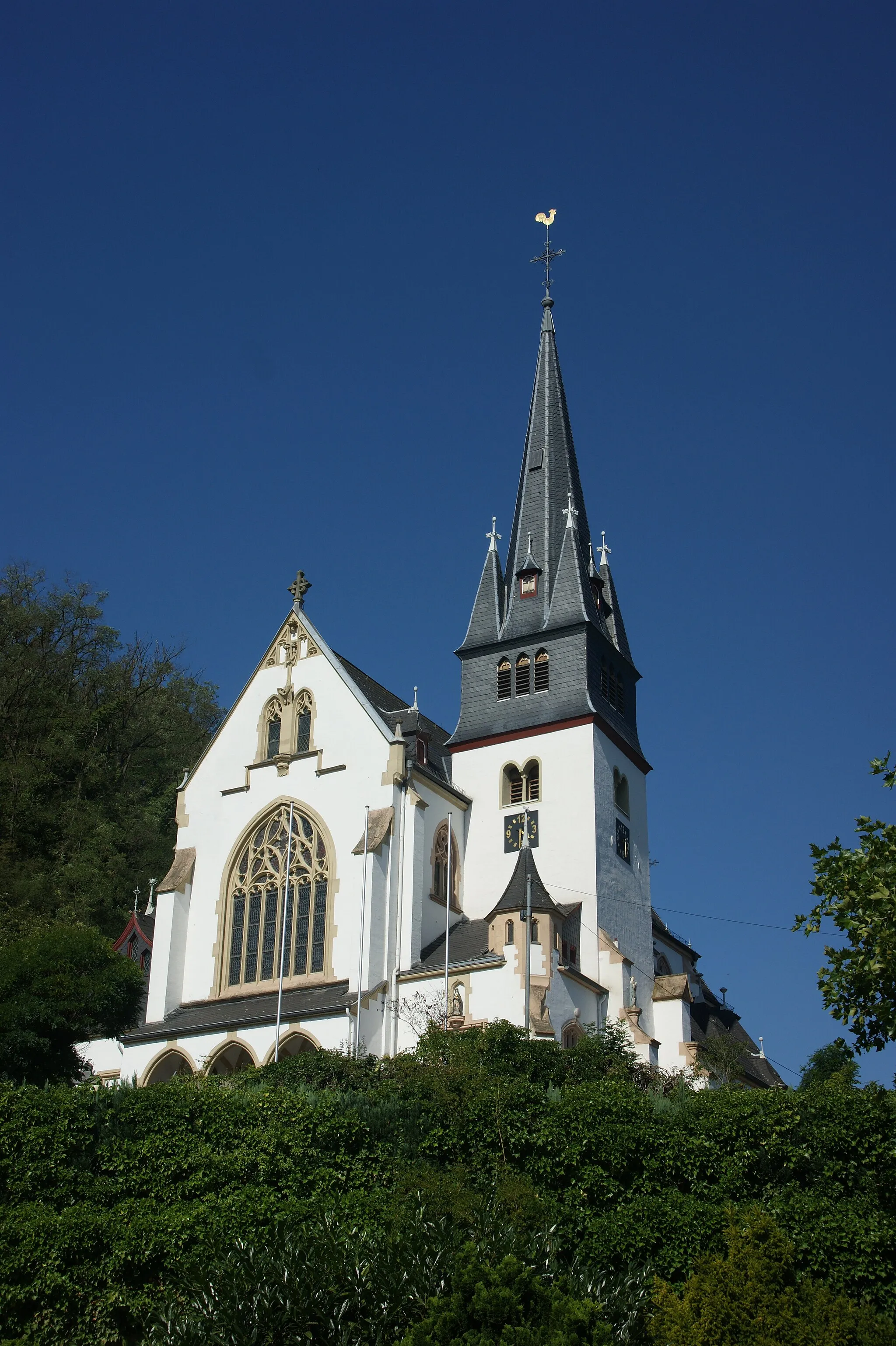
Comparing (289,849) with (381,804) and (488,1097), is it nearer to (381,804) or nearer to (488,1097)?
(381,804)

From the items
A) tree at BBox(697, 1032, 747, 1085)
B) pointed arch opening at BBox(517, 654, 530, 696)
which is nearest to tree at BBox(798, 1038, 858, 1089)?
tree at BBox(697, 1032, 747, 1085)

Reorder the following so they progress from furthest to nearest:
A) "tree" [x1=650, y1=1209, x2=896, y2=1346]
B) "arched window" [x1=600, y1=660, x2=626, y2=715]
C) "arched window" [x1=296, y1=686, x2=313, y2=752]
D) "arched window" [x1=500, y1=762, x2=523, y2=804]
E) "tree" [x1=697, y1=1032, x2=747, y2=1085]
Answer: "arched window" [x1=600, y1=660, x2=626, y2=715] → "arched window" [x1=500, y1=762, x2=523, y2=804] → "arched window" [x1=296, y1=686, x2=313, y2=752] → "tree" [x1=697, y1=1032, x2=747, y2=1085] → "tree" [x1=650, y1=1209, x2=896, y2=1346]

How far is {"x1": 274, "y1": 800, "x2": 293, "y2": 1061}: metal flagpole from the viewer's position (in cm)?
3841

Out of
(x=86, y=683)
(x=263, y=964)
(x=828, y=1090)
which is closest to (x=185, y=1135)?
(x=828, y=1090)

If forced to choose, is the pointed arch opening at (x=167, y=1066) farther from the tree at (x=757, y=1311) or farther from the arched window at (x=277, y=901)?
the tree at (x=757, y=1311)

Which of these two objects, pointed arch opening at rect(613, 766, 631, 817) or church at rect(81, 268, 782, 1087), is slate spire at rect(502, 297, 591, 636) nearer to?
church at rect(81, 268, 782, 1087)

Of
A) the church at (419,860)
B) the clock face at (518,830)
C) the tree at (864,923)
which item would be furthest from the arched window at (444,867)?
the tree at (864,923)

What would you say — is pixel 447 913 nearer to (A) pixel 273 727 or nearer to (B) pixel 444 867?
(B) pixel 444 867

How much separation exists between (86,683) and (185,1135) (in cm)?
4560

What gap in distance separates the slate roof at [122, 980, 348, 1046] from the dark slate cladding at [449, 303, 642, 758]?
11.2m

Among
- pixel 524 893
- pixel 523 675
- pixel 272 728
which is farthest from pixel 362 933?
pixel 523 675

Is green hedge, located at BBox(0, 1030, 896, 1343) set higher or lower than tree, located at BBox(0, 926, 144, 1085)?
lower

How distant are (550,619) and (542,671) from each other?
199cm

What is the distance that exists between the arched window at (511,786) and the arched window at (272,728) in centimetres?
739
